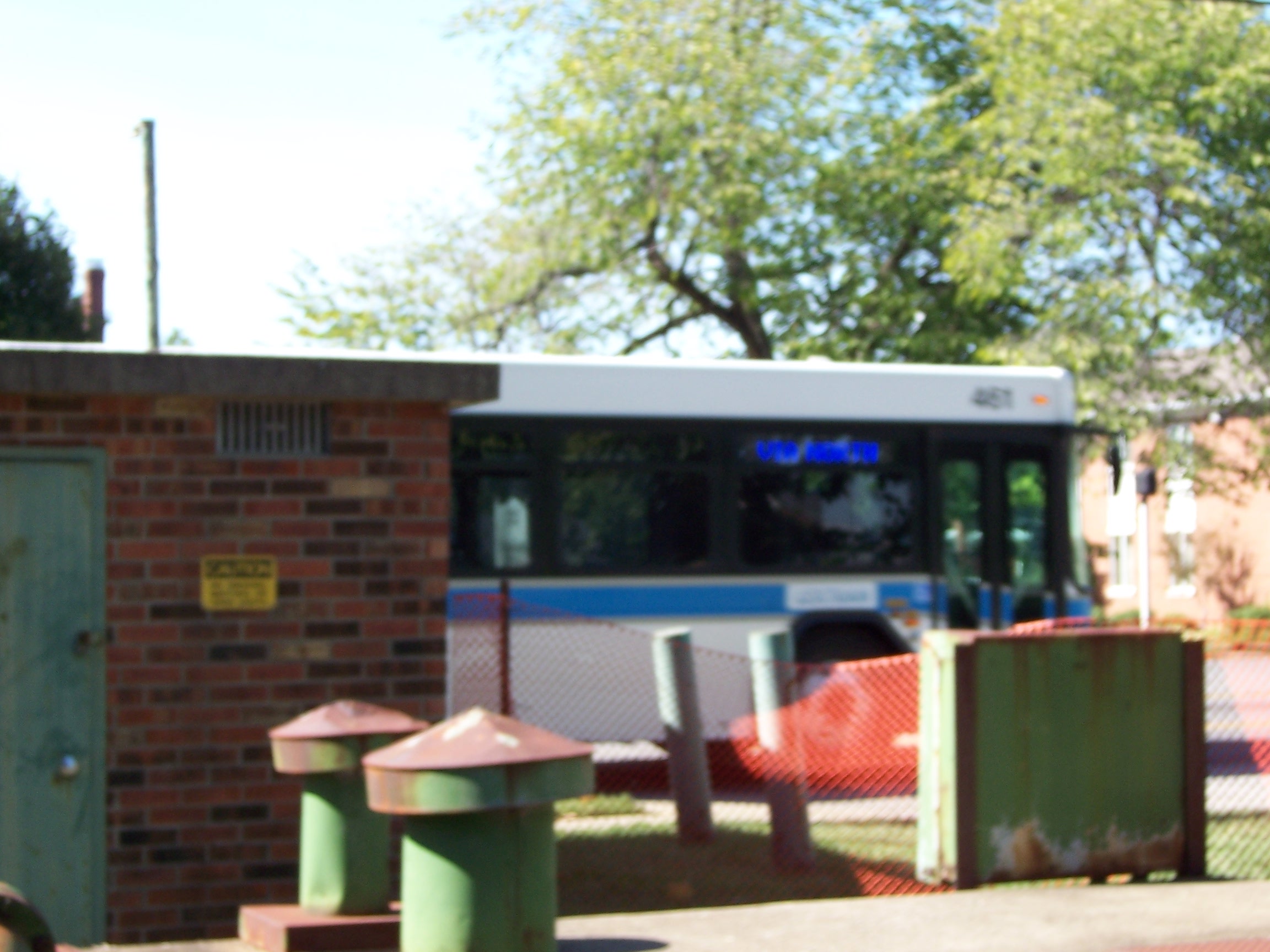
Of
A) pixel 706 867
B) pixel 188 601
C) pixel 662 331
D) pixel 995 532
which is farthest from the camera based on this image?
pixel 662 331

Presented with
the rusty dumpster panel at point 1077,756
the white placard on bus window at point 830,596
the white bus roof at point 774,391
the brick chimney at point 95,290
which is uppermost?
the brick chimney at point 95,290

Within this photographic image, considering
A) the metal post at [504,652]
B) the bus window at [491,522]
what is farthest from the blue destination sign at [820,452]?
the metal post at [504,652]

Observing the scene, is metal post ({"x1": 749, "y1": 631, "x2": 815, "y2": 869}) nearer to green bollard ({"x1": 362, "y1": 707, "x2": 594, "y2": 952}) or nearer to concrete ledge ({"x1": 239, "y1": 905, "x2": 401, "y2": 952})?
concrete ledge ({"x1": 239, "y1": 905, "x2": 401, "y2": 952})

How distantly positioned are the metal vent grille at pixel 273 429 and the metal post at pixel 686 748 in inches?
102

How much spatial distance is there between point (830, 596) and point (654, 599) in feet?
4.45

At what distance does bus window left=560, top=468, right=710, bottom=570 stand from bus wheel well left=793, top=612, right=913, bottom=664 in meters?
0.95

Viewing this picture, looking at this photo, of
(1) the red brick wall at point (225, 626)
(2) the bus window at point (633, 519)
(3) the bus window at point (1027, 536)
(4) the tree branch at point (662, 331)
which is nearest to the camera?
(1) the red brick wall at point (225, 626)

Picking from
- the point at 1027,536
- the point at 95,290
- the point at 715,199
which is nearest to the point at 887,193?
the point at 715,199

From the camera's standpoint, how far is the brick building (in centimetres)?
618

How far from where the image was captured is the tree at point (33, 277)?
3073 centimetres

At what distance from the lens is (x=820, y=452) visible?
489 inches

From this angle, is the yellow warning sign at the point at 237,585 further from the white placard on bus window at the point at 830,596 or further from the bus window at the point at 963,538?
the bus window at the point at 963,538

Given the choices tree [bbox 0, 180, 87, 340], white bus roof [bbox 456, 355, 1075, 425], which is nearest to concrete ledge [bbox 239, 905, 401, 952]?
white bus roof [bbox 456, 355, 1075, 425]

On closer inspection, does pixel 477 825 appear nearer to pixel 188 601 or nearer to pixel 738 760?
pixel 188 601
